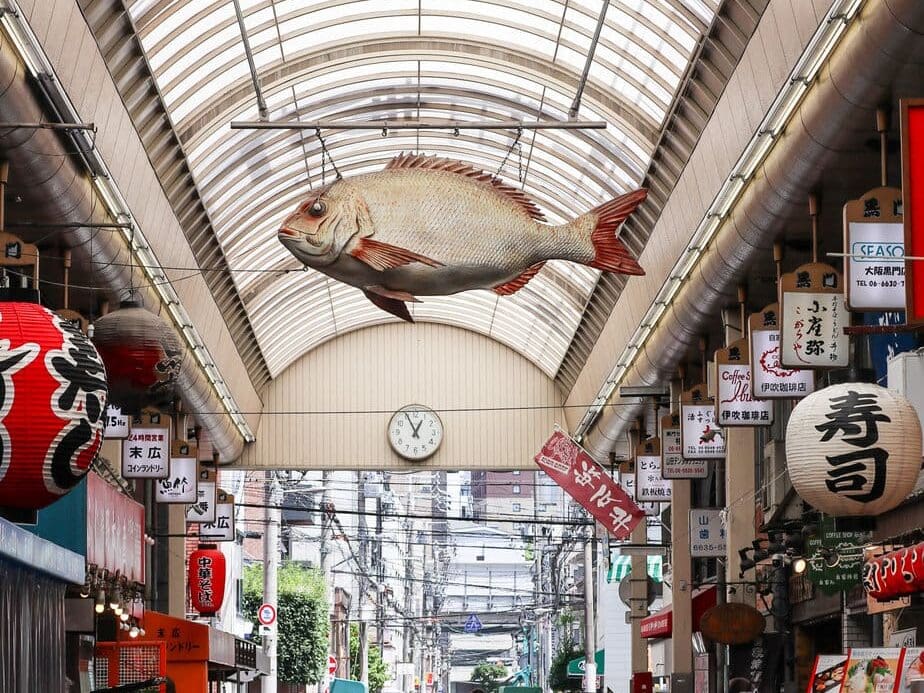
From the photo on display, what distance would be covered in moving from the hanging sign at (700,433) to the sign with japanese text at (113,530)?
6450 millimetres

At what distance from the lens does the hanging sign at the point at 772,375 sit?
1440 cm

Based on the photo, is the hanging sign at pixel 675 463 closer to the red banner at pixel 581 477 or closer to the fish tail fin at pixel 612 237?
the red banner at pixel 581 477

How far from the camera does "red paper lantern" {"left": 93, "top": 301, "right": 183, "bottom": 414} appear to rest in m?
13.2

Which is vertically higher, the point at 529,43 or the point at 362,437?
the point at 529,43

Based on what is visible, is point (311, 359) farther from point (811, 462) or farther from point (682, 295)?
point (811, 462)

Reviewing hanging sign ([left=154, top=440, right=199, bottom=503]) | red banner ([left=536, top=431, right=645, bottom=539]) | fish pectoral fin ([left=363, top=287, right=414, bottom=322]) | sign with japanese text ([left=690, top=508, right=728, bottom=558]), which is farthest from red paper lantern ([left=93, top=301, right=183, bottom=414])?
red banner ([left=536, top=431, right=645, bottom=539])

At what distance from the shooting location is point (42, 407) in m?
7.63

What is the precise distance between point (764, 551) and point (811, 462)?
746 centimetres

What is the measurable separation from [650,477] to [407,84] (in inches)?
264

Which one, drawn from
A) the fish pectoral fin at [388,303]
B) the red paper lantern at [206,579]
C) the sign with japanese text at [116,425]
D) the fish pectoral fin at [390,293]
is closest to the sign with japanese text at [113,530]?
the sign with japanese text at [116,425]

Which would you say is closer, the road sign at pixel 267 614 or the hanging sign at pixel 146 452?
the hanging sign at pixel 146 452

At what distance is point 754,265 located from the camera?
1633cm

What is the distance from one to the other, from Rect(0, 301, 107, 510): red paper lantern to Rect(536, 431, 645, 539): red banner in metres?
15.5

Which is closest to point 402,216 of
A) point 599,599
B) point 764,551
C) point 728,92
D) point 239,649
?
point 728,92
